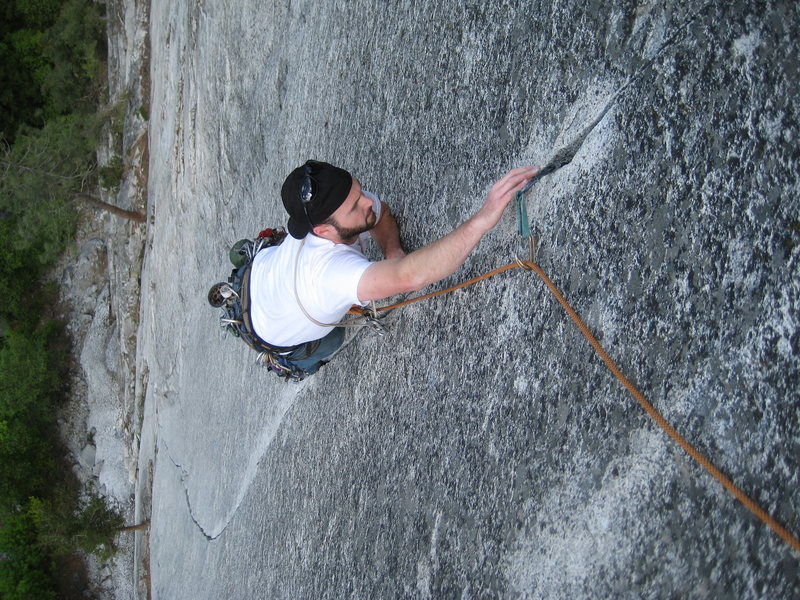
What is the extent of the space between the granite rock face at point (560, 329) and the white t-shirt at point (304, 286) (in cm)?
34

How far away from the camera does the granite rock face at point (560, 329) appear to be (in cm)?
142

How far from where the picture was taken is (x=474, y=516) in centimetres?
208

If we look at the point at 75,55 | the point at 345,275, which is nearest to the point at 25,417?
the point at 75,55

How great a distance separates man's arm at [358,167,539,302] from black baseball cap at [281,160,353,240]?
0.34 meters

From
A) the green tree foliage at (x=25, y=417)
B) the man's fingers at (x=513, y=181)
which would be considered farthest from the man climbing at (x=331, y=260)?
the green tree foliage at (x=25, y=417)

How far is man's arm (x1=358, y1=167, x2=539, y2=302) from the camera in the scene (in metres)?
1.98

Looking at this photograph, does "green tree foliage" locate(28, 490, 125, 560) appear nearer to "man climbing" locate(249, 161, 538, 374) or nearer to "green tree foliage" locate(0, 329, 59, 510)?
"green tree foliage" locate(0, 329, 59, 510)

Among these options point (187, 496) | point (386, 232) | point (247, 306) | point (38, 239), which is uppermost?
point (38, 239)

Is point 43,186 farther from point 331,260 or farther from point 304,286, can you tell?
point 331,260

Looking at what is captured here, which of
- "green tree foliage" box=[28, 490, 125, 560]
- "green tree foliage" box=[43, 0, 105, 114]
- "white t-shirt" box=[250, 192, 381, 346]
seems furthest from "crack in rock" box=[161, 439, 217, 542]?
"green tree foliage" box=[43, 0, 105, 114]

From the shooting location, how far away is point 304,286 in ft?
8.71

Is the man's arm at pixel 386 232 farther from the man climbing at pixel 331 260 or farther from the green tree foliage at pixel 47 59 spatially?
the green tree foliage at pixel 47 59

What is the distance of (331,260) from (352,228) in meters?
0.17

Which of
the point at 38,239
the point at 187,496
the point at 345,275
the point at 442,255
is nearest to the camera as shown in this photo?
the point at 442,255
